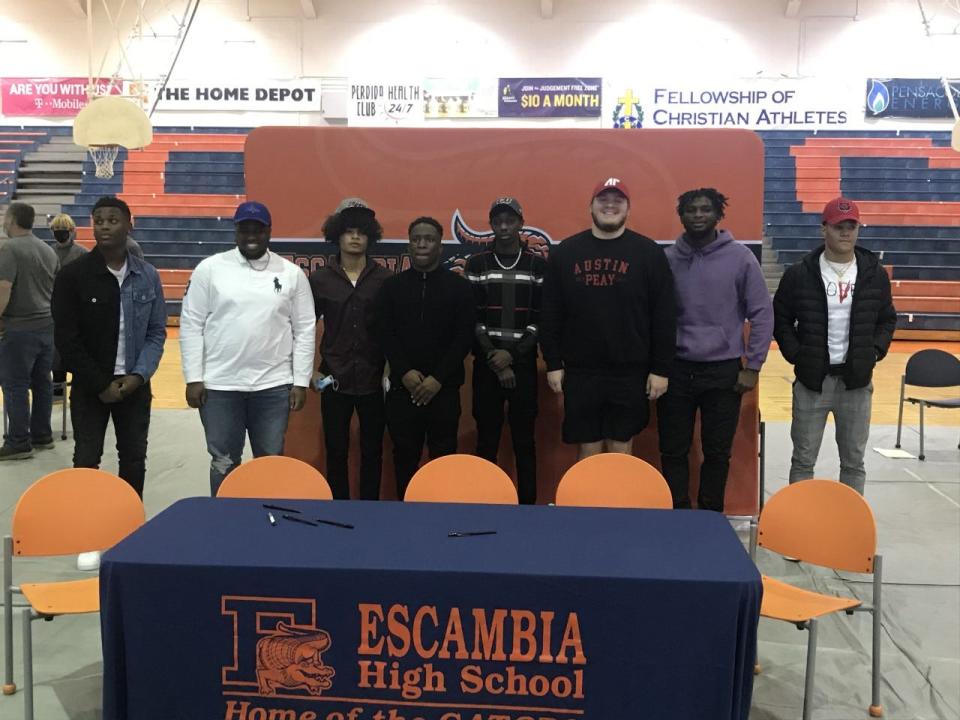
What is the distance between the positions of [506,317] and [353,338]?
0.73 meters

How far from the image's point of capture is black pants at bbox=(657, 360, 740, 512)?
381 cm

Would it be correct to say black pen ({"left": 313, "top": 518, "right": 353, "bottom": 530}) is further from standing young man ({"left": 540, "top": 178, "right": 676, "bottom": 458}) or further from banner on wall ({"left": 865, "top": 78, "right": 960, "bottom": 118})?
banner on wall ({"left": 865, "top": 78, "right": 960, "bottom": 118})

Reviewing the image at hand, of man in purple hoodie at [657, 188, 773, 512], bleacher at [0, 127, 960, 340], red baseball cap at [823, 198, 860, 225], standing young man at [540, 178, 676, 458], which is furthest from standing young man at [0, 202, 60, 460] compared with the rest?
bleacher at [0, 127, 960, 340]

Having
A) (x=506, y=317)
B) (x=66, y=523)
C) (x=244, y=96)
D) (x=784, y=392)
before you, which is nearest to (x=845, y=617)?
(x=506, y=317)

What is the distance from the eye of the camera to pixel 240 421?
12.0 ft

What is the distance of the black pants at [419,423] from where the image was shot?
153 inches

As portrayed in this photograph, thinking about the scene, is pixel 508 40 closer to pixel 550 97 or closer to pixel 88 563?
pixel 550 97

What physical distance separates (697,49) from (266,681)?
1598cm

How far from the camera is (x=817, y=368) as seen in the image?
3811 mm

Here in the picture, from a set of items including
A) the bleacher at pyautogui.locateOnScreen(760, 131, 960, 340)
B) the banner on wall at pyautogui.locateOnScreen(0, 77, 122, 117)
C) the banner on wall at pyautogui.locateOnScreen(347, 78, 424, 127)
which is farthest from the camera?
the banner on wall at pyautogui.locateOnScreen(0, 77, 122, 117)

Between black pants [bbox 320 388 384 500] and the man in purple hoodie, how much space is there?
1.38 metres

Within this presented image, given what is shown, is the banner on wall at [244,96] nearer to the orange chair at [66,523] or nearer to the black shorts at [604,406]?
the black shorts at [604,406]

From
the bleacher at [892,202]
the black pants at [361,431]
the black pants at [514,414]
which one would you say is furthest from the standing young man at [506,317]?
the bleacher at [892,202]

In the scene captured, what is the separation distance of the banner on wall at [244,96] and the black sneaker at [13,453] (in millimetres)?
11985
